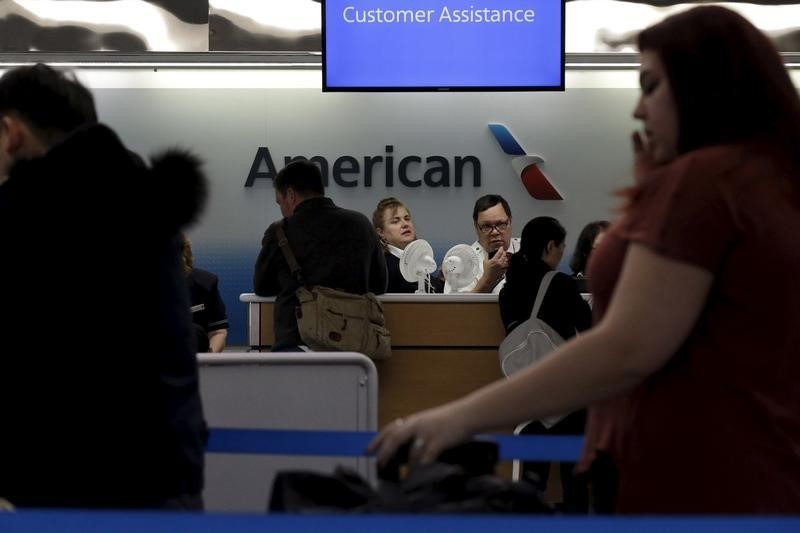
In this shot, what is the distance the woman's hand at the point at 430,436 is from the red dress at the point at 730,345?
0.27 m

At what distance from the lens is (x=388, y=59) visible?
725cm

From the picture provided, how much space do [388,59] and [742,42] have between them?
5.65 m

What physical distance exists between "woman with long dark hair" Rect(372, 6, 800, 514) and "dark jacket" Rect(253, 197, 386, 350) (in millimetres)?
3801

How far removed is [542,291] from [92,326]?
11.8 ft

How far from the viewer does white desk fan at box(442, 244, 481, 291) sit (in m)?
6.77

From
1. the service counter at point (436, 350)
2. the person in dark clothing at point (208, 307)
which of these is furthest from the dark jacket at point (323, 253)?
the service counter at point (436, 350)

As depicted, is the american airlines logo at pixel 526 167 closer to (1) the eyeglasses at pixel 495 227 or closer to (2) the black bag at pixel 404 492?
(1) the eyeglasses at pixel 495 227

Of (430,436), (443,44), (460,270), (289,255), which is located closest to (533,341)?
(289,255)

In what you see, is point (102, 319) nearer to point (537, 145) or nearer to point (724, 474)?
point (724, 474)

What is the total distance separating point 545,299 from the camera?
5.34 m

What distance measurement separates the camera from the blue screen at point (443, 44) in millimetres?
7203

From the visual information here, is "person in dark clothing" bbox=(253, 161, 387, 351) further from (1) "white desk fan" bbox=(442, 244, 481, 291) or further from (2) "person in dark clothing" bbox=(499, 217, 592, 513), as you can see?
(1) "white desk fan" bbox=(442, 244, 481, 291)

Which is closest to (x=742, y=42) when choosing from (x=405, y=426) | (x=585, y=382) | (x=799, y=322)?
(x=799, y=322)

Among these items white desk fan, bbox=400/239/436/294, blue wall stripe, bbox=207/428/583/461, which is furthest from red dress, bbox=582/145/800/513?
white desk fan, bbox=400/239/436/294
